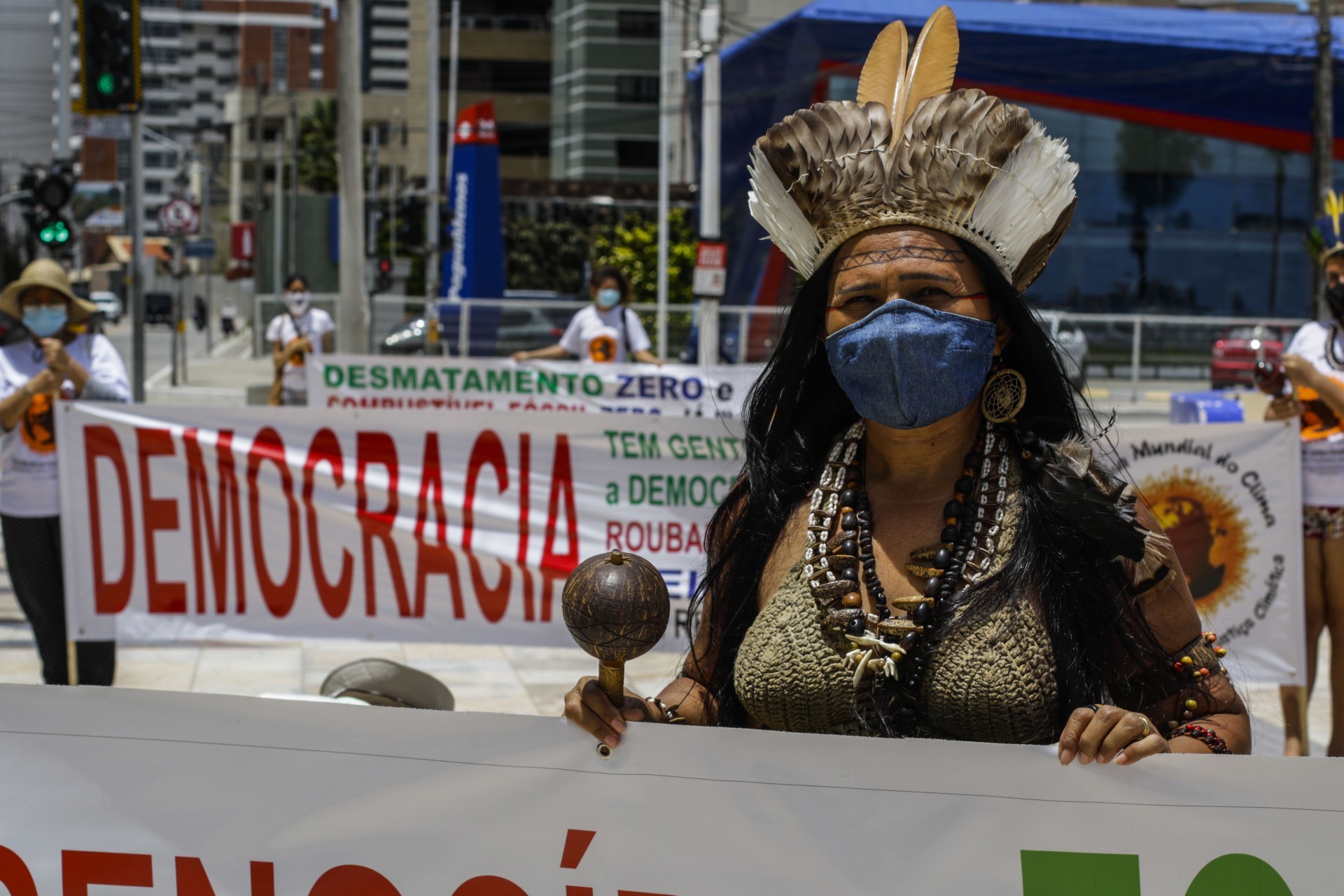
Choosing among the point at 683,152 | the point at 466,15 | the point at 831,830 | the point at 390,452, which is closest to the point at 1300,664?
the point at 390,452

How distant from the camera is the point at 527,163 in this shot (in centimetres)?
6588

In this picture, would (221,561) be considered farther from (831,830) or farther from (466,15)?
(466,15)

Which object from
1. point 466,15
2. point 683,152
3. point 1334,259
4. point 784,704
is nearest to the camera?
point 784,704

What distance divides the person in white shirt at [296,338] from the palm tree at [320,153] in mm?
63742

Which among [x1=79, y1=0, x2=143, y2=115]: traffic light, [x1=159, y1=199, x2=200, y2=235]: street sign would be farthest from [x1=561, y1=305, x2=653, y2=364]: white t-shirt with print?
[x1=159, y1=199, x2=200, y2=235]: street sign

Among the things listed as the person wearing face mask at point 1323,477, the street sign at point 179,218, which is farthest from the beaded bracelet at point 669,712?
the street sign at point 179,218

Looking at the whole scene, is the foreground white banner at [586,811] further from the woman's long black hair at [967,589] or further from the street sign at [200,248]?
the street sign at [200,248]

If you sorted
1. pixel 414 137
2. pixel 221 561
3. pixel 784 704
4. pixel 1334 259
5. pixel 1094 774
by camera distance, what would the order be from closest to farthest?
pixel 1094 774
pixel 784 704
pixel 1334 259
pixel 221 561
pixel 414 137

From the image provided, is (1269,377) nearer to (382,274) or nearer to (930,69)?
(930,69)

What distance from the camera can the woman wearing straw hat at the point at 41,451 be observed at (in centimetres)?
580

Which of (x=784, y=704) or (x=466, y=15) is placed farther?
(x=466, y=15)

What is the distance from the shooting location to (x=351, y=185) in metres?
14.7

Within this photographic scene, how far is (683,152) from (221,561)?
141 feet

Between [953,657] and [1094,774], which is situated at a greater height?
[953,657]
